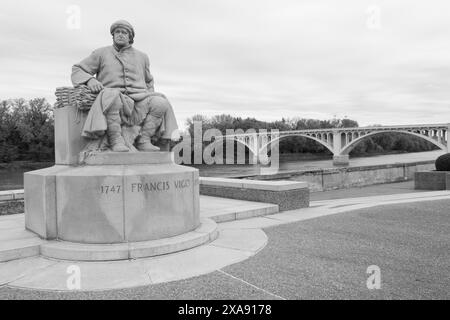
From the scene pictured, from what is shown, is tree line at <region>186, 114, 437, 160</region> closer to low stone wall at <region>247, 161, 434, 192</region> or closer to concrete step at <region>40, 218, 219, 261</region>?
low stone wall at <region>247, 161, 434, 192</region>

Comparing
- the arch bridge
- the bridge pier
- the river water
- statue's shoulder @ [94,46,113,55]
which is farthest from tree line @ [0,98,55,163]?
statue's shoulder @ [94,46,113,55]

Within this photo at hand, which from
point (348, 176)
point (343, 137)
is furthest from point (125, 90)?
point (343, 137)

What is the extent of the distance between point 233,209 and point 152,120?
2331mm

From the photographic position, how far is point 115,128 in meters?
5.35

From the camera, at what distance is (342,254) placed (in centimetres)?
443

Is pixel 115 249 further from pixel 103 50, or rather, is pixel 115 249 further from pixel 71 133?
pixel 103 50

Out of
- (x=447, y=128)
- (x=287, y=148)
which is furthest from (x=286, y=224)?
(x=287, y=148)

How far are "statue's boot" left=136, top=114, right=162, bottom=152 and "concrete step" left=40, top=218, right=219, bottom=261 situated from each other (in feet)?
5.16

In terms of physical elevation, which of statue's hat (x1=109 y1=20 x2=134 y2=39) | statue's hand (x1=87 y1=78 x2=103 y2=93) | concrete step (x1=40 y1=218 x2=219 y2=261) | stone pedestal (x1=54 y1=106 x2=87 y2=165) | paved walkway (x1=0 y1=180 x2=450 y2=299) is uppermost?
statue's hat (x1=109 y1=20 x2=134 y2=39)

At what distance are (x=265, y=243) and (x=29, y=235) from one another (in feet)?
10.3

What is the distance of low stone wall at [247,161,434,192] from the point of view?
45.5 ft

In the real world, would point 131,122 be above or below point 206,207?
above

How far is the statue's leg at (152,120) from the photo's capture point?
571 centimetres
